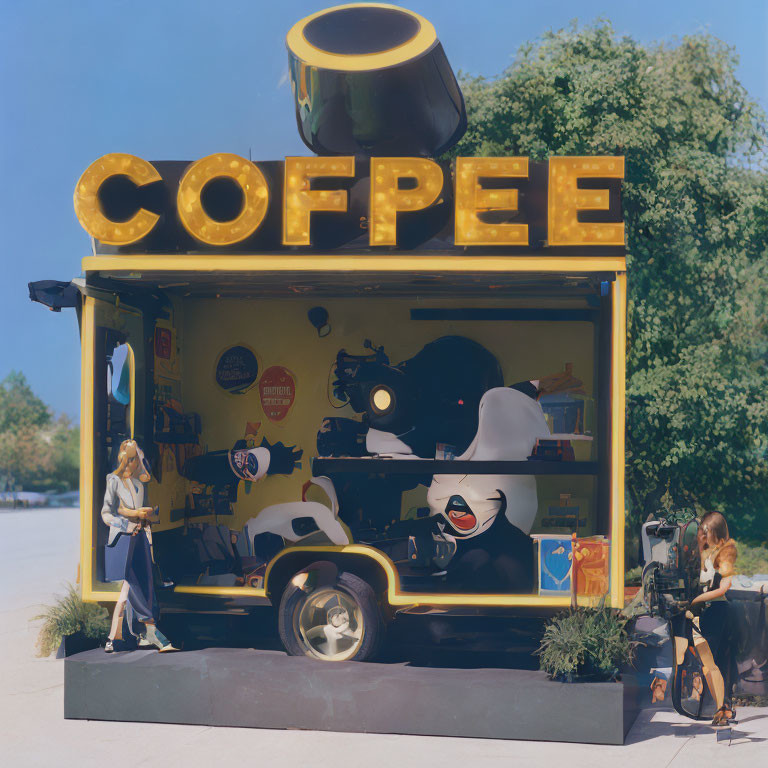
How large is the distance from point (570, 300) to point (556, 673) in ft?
11.8

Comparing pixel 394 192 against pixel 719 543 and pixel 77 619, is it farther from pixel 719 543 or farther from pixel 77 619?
pixel 77 619

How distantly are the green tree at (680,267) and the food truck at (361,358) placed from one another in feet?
19.4

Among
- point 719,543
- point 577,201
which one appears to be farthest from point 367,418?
point 719,543

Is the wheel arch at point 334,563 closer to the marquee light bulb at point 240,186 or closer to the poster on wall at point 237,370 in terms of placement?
the poster on wall at point 237,370

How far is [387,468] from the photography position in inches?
325

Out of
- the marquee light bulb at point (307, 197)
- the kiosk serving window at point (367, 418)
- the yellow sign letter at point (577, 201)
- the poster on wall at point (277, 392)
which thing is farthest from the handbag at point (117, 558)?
the yellow sign letter at point (577, 201)

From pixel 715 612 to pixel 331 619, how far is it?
331cm

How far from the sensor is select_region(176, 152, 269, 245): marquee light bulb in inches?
304

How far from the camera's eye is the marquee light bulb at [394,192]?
7.58m

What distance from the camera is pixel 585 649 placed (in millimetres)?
7215

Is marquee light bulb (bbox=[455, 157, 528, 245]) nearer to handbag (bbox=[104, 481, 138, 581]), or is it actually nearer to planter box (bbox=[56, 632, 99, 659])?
handbag (bbox=[104, 481, 138, 581])

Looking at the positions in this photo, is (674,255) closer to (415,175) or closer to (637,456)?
(637,456)

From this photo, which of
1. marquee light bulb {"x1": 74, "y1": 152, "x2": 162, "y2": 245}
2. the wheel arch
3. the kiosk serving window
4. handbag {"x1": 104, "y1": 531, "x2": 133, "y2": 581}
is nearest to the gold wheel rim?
the wheel arch

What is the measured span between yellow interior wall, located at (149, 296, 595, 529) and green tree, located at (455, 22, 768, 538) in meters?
5.59
